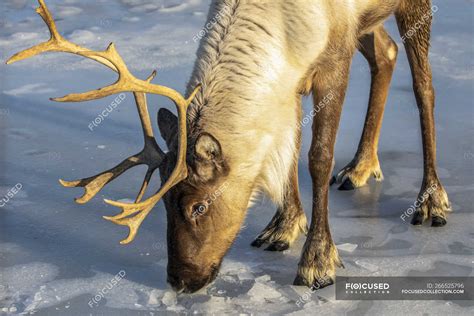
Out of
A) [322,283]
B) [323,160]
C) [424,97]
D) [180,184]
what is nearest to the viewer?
[180,184]

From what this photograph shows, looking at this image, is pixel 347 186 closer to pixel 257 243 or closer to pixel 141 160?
pixel 257 243

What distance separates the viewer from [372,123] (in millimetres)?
5367

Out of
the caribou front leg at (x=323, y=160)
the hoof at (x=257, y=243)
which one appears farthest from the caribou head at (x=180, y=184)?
the hoof at (x=257, y=243)

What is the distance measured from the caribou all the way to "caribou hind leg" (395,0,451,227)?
766mm

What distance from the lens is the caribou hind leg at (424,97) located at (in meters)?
4.94

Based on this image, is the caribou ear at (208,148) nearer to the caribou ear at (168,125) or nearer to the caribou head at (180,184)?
the caribou head at (180,184)

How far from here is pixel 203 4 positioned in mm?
8984

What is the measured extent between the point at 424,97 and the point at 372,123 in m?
0.37

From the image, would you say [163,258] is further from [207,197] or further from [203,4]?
[203,4]

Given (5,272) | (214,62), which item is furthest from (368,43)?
(5,272)

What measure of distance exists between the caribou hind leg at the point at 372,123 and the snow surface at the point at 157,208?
0.09 m

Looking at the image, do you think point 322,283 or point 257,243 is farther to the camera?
point 257,243

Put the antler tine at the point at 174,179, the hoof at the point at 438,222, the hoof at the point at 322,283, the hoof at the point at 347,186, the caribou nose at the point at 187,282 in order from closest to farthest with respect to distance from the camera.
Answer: the antler tine at the point at 174,179, the caribou nose at the point at 187,282, the hoof at the point at 322,283, the hoof at the point at 438,222, the hoof at the point at 347,186

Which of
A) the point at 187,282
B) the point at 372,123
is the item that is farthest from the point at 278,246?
the point at 372,123
